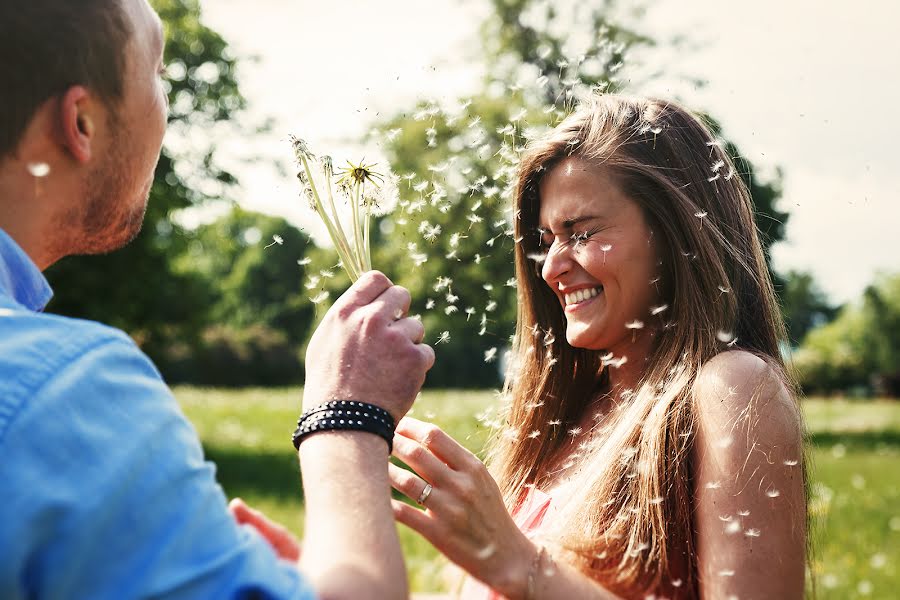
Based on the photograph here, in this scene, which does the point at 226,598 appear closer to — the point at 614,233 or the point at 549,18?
the point at 614,233

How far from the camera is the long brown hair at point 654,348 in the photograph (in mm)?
2318

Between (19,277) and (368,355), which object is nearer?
(19,277)

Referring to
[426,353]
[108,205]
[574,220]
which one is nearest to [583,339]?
[574,220]

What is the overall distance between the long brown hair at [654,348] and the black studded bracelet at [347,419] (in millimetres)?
923

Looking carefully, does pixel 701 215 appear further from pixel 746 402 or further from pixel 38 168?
pixel 38 168

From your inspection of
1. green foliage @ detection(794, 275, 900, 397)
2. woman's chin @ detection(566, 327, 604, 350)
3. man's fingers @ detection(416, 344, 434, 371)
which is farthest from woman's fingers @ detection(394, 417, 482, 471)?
green foliage @ detection(794, 275, 900, 397)

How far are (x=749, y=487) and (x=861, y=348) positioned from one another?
70.7m

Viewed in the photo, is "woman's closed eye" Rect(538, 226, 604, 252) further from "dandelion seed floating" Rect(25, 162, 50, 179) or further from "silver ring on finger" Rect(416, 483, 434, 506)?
"dandelion seed floating" Rect(25, 162, 50, 179)

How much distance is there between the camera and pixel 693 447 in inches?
91.4

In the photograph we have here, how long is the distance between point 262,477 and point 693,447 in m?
9.82

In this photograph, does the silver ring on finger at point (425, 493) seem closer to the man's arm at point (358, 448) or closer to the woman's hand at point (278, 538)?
the man's arm at point (358, 448)

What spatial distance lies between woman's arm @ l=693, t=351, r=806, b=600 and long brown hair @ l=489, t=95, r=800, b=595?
0.08m

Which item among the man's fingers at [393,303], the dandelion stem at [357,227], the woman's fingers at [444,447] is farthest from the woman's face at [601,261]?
the man's fingers at [393,303]

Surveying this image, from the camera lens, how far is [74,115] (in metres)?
1.49
